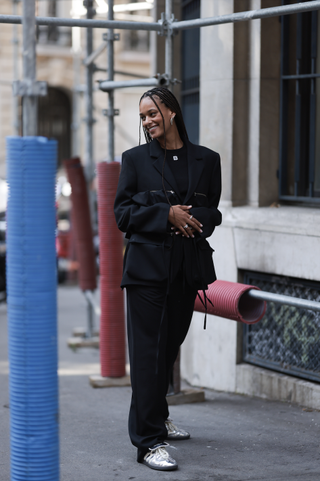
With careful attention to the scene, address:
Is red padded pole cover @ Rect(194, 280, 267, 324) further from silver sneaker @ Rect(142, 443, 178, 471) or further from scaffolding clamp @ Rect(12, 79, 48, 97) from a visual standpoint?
scaffolding clamp @ Rect(12, 79, 48, 97)

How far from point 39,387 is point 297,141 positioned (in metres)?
3.52

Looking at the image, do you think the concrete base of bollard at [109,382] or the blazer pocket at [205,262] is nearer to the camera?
the blazer pocket at [205,262]

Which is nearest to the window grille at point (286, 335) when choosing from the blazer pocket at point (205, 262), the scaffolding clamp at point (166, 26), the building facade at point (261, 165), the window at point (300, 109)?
the building facade at point (261, 165)

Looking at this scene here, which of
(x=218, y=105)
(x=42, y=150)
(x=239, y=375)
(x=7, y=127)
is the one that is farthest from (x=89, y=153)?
(x=7, y=127)

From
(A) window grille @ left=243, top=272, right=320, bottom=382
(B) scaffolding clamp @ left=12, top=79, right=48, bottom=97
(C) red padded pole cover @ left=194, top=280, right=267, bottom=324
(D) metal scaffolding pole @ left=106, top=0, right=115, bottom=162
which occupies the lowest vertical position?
(A) window grille @ left=243, top=272, right=320, bottom=382

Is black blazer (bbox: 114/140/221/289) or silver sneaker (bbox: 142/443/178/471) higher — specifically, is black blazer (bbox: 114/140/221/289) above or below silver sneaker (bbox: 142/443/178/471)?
above

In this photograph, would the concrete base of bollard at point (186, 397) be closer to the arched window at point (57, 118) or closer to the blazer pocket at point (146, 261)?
the blazer pocket at point (146, 261)

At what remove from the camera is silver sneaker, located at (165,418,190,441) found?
14.2 ft

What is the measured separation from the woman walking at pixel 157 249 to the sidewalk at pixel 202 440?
0.22 m

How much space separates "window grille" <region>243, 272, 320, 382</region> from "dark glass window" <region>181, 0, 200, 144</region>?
2114 mm

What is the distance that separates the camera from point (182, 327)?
13.4 ft

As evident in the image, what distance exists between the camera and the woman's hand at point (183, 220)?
12.4 feet

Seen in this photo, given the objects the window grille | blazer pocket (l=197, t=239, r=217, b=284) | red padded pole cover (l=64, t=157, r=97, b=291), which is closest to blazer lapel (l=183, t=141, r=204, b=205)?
blazer pocket (l=197, t=239, r=217, b=284)

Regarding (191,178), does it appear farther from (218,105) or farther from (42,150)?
(218,105)
